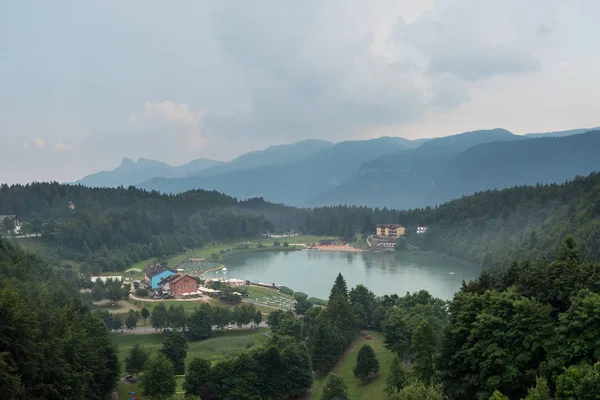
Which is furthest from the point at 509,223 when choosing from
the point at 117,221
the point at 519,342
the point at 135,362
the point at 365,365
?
the point at 519,342

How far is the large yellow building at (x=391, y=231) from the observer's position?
61375mm

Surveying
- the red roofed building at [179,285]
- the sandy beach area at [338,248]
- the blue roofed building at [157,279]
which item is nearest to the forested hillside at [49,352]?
the red roofed building at [179,285]

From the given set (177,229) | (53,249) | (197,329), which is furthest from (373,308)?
(177,229)

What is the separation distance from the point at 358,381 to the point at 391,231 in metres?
48.2

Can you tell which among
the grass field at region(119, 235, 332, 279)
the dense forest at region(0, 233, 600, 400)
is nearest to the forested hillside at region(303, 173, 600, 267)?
the grass field at region(119, 235, 332, 279)

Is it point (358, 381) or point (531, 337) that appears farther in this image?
point (358, 381)

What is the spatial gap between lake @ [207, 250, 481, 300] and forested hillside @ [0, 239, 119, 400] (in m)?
19.3

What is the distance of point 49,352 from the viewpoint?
9.52 metres

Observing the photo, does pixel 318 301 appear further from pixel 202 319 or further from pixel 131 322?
pixel 131 322

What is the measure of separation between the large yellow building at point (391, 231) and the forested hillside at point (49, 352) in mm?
50580

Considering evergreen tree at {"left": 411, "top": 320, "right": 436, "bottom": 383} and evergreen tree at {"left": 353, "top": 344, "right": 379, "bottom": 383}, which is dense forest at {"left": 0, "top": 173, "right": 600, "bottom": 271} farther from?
evergreen tree at {"left": 411, "top": 320, "right": 436, "bottom": 383}

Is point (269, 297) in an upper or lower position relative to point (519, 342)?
lower

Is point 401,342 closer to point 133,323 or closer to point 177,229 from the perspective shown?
point 133,323

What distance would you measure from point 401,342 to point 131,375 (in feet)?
26.2
